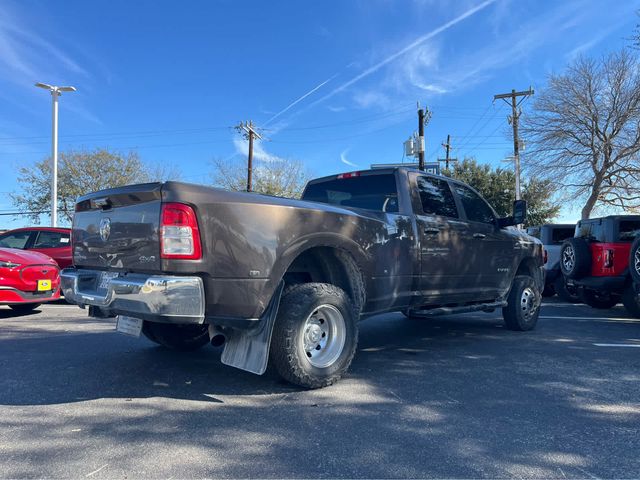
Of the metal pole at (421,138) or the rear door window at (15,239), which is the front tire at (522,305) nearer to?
the rear door window at (15,239)

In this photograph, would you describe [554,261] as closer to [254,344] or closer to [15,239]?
[254,344]

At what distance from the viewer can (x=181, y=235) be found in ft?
10.5

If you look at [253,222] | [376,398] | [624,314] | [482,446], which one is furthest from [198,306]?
[624,314]

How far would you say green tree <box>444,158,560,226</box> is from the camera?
96.4 ft

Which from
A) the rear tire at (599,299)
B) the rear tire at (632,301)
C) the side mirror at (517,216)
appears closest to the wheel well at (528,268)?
the side mirror at (517,216)

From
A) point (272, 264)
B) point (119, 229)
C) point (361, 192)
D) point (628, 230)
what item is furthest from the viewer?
point (628, 230)

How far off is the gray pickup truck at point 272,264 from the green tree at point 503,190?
82.6ft

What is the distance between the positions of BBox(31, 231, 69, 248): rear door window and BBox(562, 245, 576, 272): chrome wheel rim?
1019 centimetres

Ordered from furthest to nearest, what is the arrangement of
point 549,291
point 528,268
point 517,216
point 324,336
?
point 549,291, point 528,268, point 517,216, point 324,336

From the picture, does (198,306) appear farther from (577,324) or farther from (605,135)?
(605,135)

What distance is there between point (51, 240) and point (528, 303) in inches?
361

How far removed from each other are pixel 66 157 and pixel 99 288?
33.3m

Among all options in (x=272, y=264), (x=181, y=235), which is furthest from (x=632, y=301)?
(x=181, y=235)

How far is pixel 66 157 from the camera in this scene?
3234 centimetres
